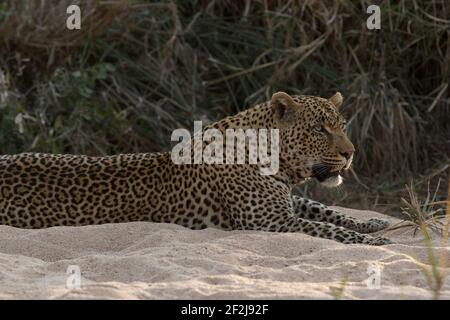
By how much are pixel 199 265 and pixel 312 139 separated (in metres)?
1.79

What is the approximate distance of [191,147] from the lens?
8156 mm

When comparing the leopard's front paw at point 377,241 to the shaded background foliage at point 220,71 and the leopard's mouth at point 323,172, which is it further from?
the shaded background foliage at point 220,71

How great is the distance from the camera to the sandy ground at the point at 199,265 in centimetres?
568

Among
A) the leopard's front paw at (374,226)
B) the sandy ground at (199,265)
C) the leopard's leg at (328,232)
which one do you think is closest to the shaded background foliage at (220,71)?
the leopard's front paw at (374,226)

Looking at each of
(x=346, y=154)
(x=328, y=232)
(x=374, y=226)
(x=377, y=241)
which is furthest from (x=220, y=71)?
(x=377, y=241)

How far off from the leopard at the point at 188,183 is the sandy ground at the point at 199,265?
0.24m

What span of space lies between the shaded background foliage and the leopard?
9.34 ft

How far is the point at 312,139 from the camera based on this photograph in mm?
8039

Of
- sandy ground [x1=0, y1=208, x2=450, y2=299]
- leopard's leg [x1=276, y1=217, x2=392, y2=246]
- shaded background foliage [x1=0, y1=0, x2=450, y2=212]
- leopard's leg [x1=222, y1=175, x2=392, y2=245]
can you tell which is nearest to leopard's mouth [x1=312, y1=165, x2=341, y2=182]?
leopard's leg [x1=222, y1=175, x2=392, y2=245]

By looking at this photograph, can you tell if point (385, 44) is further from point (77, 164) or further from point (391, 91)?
point (77, 164)

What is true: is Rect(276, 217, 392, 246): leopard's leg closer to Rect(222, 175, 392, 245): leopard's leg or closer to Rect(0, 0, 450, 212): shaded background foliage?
Rect(222, 175, 392, 245): leopard's leg
